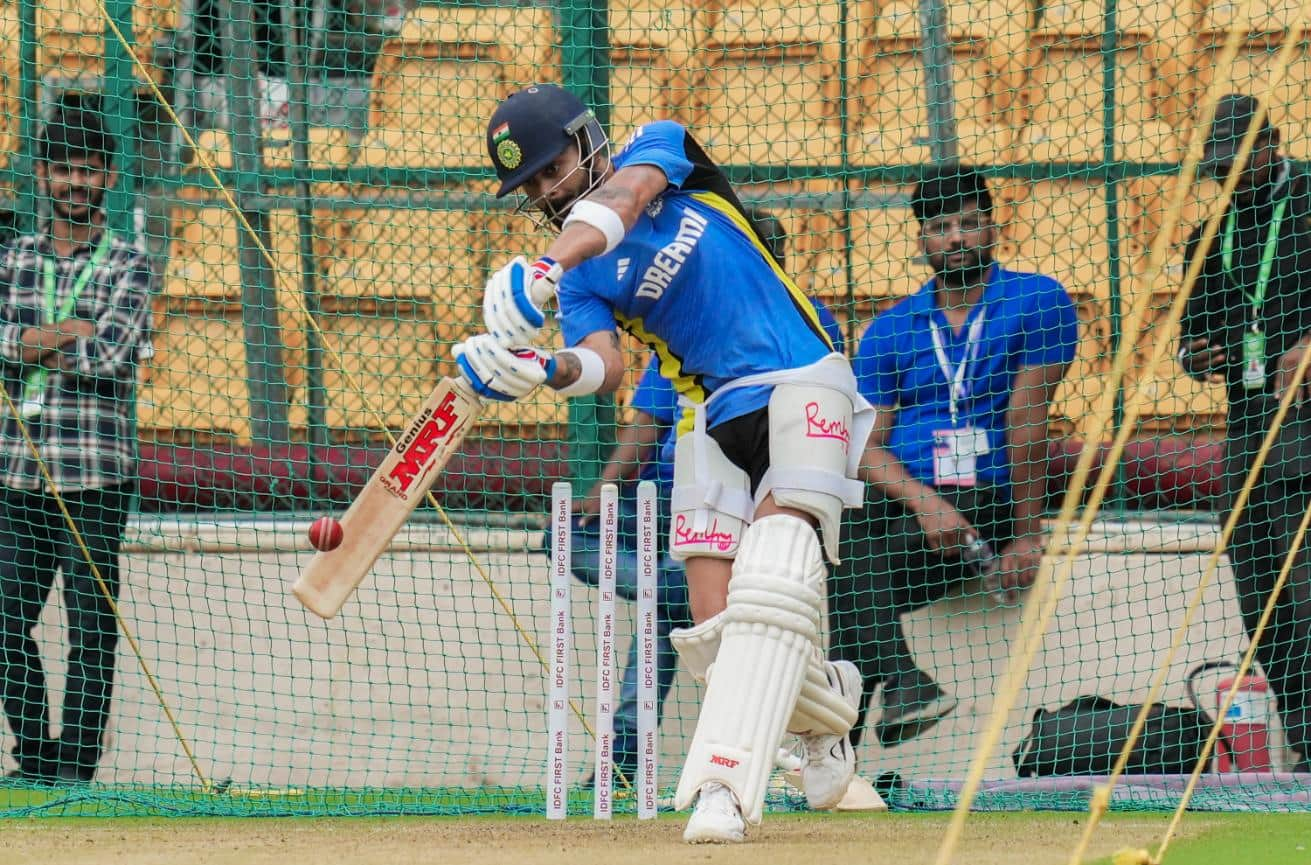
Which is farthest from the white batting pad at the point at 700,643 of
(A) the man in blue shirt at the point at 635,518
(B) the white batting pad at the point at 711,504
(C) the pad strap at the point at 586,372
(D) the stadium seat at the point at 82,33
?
(D) the stadium seat at the point at 82,33

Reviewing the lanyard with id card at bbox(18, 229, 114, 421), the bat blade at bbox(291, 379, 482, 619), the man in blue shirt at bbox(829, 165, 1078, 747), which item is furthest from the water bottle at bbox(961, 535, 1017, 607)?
the lanyard with id card at bbox(18, 229, 114, 421)

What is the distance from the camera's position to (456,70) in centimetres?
533

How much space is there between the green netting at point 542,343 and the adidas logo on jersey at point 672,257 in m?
1.24

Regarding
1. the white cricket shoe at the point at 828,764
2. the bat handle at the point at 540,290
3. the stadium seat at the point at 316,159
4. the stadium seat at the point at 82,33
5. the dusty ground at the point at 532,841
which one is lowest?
the dusty ground at the point at 532,841

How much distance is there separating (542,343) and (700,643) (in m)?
2.40

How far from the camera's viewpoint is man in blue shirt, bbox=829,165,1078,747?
14.9ft

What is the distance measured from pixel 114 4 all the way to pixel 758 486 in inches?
125

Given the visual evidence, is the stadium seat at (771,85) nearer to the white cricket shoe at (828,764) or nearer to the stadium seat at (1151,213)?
the stadium seat at (1151,213)

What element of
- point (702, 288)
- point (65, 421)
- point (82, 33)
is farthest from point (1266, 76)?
point (65, 421)

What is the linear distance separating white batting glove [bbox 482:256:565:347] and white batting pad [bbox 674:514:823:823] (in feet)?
1.92

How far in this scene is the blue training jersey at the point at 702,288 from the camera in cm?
322

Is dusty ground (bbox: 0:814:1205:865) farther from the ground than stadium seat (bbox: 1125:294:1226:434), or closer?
closer

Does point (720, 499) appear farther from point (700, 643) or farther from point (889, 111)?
point (889, 111)

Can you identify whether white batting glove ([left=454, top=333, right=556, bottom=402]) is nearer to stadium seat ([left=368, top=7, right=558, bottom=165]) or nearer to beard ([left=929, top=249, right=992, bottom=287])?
beard ([left=929, top=249, right=992, bottom=287])
